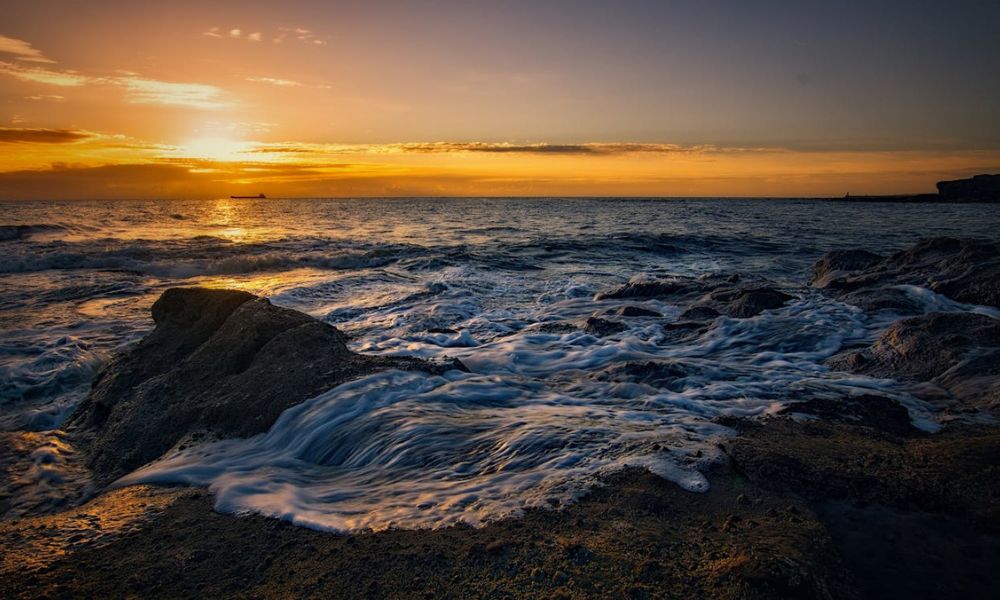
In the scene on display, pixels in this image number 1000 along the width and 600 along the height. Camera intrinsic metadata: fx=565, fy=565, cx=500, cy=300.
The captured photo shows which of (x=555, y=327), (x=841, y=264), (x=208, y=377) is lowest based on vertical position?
(x=555, y=327)

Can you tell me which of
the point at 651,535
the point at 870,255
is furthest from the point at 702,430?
the point at 870,255

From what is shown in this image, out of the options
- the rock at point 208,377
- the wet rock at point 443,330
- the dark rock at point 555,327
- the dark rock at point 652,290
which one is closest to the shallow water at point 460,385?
the wet rock at point 443,330

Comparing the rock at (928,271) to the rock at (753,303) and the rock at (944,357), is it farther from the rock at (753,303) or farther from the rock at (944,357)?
the rock at (944,357)

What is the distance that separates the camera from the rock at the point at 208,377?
4.49 meters

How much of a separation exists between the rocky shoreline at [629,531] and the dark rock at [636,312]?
475 centimetres

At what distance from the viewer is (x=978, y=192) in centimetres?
8488

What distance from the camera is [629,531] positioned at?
2.62 meters

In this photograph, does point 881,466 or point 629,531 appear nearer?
point 629,531

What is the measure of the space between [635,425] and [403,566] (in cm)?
220

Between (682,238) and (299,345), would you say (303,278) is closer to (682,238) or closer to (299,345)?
(299,345)

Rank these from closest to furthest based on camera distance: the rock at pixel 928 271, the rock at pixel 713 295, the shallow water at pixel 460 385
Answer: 1. the shallow water at pixel 460 385
2. the rock at pixel 713 295
3. the rock at pixel 928 271

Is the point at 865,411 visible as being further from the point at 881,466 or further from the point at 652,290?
the point at 652,290

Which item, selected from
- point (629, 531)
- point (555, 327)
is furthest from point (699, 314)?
point (629, 531)

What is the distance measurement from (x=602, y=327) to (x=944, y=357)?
3.94m
